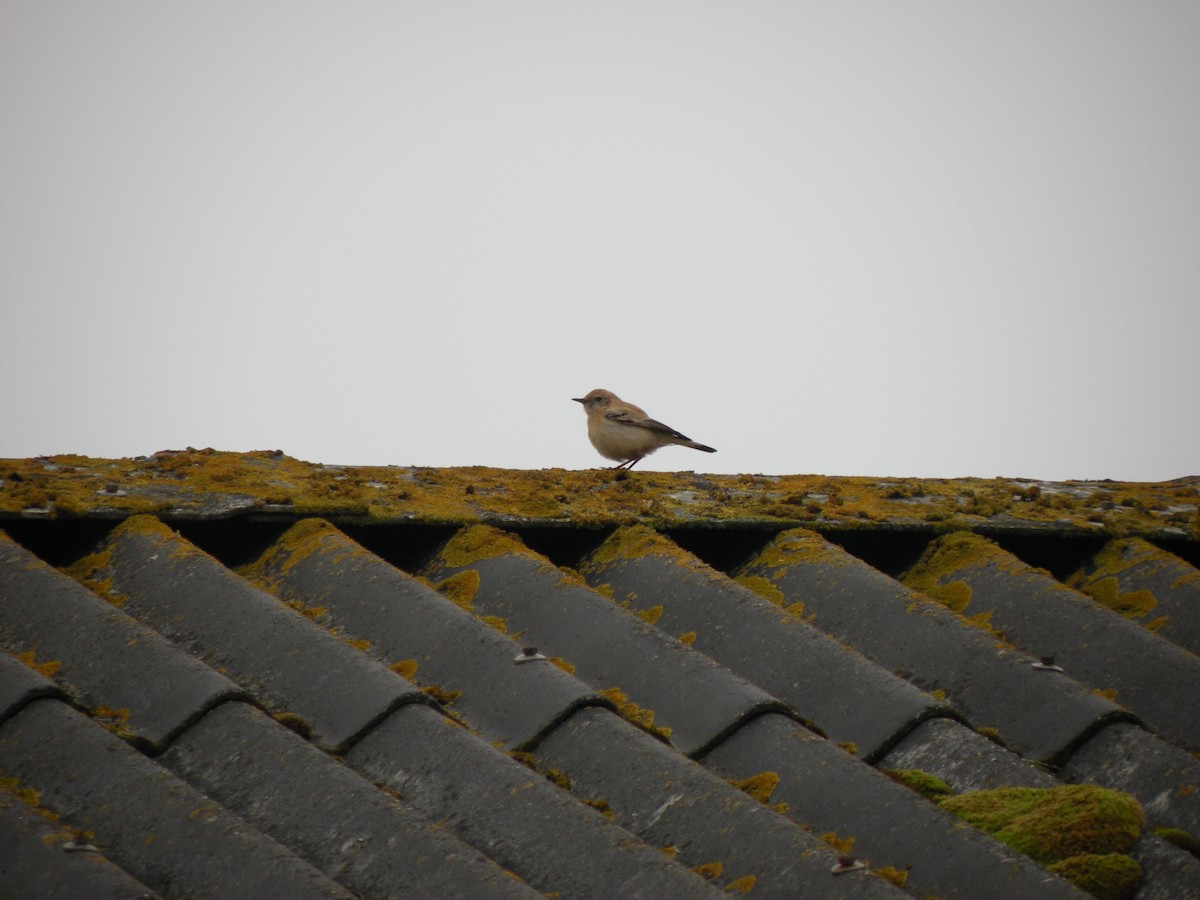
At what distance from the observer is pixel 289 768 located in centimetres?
306

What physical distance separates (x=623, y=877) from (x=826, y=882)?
47 centimetres

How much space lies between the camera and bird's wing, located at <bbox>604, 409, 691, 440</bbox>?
9.97 meters

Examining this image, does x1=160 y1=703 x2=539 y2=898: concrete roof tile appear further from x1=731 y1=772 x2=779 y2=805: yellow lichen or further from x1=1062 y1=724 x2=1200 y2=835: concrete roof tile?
x1=1062 y1=724 x2=1200 y2=835: concrete roof tile

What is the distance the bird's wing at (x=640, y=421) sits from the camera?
9.97 meters

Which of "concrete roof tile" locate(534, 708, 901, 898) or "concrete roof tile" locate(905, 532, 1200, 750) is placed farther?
"concrete roof tile" locate(905, 532, 1200, 750)

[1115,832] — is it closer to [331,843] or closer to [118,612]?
[331,843]

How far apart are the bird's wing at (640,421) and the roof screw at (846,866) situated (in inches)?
280

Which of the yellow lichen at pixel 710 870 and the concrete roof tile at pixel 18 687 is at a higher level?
the concrete roof tile at pixel 18 687

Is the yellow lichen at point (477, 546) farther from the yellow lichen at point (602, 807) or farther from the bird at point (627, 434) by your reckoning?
the bird at point (627, 434)

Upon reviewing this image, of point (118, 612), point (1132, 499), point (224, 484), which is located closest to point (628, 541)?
point (224, 484)

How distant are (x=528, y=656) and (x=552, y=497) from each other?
156 cm

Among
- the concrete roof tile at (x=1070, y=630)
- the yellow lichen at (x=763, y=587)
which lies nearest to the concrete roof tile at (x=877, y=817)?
the yellow lichen at (x=763, y=587)

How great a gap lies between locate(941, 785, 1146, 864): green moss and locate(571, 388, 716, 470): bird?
6.73 meters

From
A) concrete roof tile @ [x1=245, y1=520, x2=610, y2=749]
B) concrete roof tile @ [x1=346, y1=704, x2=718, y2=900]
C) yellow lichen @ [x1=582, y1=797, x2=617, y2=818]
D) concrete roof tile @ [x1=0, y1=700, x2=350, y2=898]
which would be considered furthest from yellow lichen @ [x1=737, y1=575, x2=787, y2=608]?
concrete roof tile @ [x1=0, y1=700, x2=350, y2=898]
